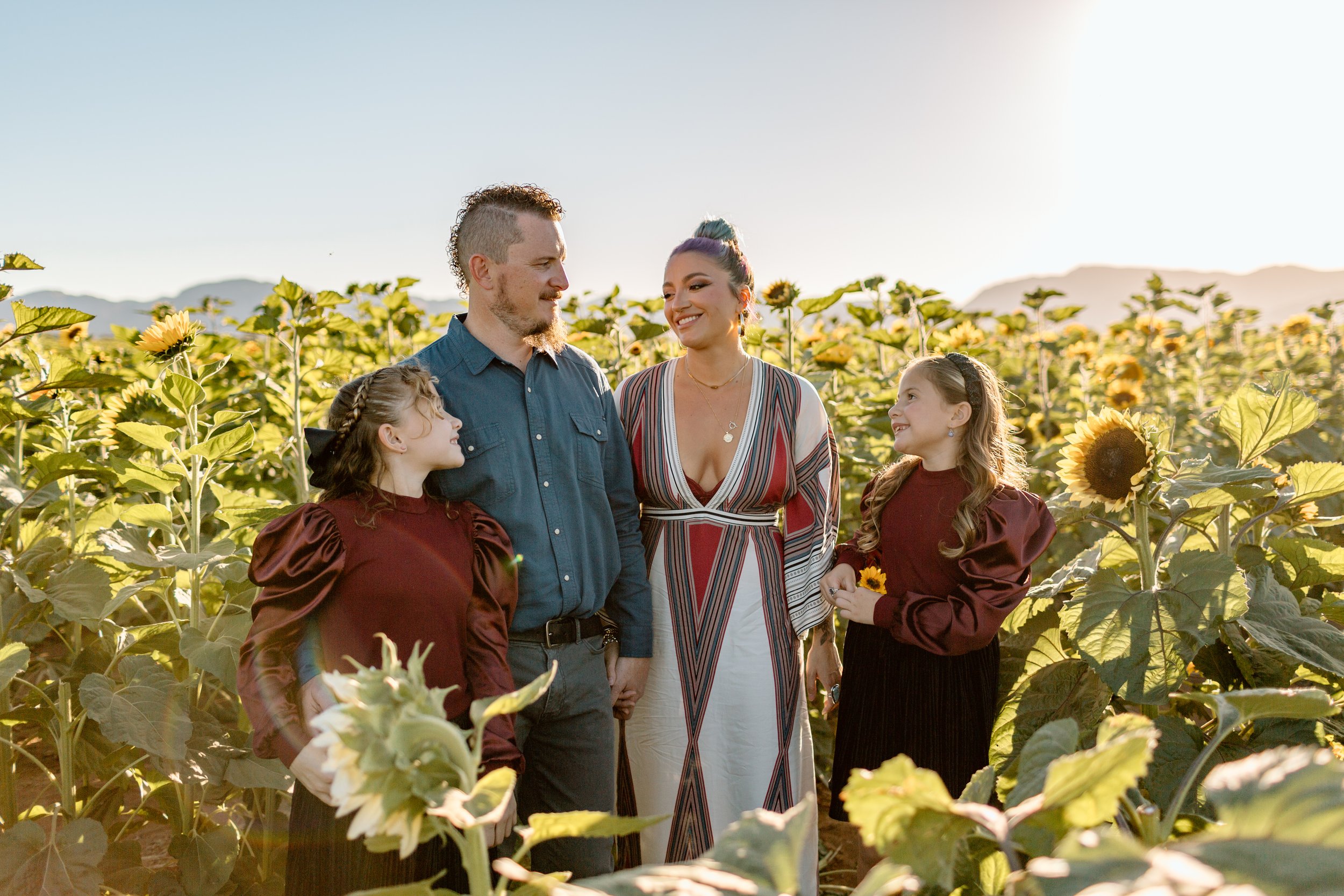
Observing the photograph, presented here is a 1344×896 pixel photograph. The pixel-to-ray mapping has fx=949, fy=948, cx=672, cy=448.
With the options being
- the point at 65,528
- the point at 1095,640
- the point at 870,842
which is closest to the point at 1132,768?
the point at 870,842

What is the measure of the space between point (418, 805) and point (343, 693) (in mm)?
98

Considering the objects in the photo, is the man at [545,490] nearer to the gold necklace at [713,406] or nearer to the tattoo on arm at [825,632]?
the gold necklace at [713,406]

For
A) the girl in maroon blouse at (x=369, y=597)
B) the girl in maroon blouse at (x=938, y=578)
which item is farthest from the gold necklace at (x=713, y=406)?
the girl in maroon blouse at (x=369, y=597)

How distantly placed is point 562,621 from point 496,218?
916mm

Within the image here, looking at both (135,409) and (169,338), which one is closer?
(169,338)

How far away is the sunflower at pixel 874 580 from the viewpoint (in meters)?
2.39

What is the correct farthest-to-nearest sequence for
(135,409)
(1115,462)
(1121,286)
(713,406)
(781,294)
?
(1121,286) → (781,294) → (135,409) → (713,406) → (1115,462)

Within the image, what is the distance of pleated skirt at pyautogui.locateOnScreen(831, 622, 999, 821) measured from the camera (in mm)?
2232

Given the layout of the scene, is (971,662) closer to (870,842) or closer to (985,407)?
(985,407)

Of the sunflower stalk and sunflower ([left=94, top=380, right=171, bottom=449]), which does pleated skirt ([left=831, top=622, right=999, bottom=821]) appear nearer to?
the sunflower stalk

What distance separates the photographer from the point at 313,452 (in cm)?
183

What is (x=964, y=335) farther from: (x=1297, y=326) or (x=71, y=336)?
(x=71, y=336)

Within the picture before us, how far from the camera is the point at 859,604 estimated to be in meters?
2.30

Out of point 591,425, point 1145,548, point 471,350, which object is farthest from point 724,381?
point 1145,548
